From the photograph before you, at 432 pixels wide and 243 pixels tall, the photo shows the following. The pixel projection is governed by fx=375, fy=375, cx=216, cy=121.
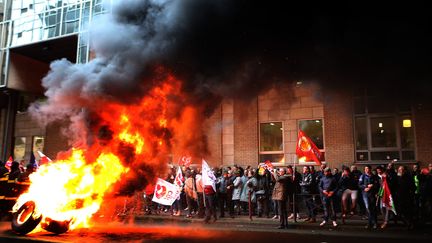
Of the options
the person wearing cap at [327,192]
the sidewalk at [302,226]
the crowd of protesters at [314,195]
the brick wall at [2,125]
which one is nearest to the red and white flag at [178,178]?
the crowd of protesters at [314,195]

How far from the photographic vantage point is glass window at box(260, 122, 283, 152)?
15992mm

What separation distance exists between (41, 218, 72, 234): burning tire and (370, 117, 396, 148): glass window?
439 inches

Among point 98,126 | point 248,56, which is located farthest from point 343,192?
point 98,126

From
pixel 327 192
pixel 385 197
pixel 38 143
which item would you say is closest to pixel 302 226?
pixel 327 192

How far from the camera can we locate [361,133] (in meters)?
14.5

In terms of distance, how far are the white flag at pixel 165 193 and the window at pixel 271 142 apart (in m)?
4.73

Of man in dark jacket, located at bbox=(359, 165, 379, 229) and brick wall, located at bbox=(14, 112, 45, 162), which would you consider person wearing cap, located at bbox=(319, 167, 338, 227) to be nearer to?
man in dark jacket, located at bbox=(359, 165, 379, 229)

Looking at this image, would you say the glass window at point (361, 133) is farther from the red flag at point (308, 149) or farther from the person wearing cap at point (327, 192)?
the person wearing cap at point (327, 192)

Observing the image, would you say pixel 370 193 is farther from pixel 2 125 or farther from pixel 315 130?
pixel 2 125

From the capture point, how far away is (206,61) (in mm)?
8023

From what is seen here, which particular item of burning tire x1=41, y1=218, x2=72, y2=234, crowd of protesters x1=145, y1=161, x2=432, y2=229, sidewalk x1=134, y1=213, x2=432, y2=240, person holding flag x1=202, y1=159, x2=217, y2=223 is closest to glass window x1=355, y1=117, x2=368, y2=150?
crowd of protesters x1=145, y1=161, x2=432, y2=229

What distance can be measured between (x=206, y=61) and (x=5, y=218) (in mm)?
8637

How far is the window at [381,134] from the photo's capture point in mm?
13789

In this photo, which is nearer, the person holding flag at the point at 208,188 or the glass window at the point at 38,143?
the person holding flag at the point at 208,188
